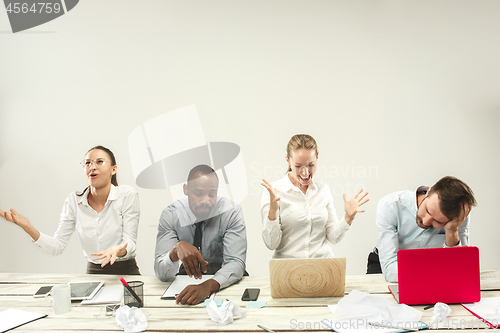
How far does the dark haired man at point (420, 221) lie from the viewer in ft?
5.21

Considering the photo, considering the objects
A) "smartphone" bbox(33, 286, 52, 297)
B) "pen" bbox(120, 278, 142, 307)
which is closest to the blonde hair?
"pen" bbox(120, 278, 142, 307)

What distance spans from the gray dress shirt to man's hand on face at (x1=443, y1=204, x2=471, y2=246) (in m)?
1.01

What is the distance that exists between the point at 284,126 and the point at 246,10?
3.38 ft

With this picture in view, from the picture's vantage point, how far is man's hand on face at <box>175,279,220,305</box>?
146cm

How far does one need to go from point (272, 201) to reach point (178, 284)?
0.61m

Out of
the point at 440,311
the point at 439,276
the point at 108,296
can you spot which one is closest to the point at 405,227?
the point at 439,276

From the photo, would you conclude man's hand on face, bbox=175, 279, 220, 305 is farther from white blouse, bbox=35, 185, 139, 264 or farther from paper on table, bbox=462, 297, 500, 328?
paper on table, bbox=462, 297, 500, 328

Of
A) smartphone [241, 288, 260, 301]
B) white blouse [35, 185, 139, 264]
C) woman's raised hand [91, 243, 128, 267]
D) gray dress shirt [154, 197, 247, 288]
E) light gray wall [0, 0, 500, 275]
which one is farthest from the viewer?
light gray wall [0, 0, 500, 275]

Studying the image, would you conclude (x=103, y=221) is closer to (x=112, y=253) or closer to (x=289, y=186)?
(x=112, y=253)

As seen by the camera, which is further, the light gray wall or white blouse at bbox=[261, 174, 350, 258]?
the light gray wall

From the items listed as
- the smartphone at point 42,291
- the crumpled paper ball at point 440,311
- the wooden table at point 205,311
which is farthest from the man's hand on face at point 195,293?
the crumpled paper ball at point 440,311

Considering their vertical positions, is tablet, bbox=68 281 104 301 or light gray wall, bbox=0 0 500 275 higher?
light gray wall, bbox=0 0 500 275

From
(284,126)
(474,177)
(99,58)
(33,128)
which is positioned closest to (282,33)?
(284,126)

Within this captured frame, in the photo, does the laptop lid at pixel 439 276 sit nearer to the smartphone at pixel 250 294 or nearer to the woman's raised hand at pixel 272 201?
the smartphone at pixel 250 294
